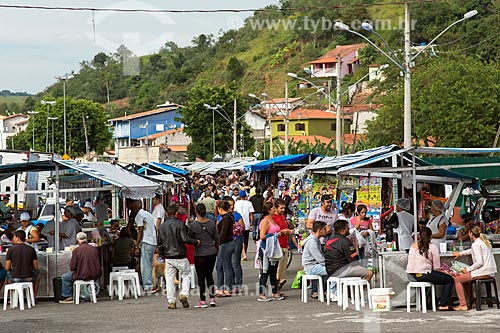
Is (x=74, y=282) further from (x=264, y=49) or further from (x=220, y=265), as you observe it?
(x=264, y=49)

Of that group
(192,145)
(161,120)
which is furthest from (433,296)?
(161,120)

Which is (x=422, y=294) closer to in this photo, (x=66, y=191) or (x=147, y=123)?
(x=66, y=191)

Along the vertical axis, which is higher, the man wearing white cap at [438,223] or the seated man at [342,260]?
the man wearing white cap at [438,223]

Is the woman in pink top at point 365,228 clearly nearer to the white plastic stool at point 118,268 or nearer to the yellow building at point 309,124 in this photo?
the white plastic stool at point 118,268

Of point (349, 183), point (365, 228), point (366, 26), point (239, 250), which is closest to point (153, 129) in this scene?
point (366, 26)

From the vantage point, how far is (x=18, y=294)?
16.0m

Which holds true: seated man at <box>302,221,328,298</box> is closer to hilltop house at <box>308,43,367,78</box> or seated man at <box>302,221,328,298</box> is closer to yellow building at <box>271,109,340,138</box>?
yellow building at <box>271,109,340,138</box>

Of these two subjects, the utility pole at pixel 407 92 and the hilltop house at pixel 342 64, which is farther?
the hilltop house at pixel 342 64

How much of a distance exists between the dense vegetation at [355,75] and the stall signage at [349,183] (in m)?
8.06

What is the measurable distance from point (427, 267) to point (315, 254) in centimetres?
215

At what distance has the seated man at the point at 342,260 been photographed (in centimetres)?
1538

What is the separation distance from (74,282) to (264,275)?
350 cm

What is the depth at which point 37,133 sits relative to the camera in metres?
117

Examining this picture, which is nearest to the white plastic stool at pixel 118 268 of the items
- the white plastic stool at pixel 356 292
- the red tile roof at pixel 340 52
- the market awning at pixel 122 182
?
the market awning at pixel 122 182
